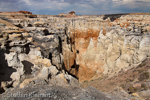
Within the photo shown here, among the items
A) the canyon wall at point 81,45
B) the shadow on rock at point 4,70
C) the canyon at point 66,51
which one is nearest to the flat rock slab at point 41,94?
the canyon at point 66,51

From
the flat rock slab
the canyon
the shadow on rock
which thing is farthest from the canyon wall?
the flat rock slab

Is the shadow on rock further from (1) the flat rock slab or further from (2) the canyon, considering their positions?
(1) the flat rock slab

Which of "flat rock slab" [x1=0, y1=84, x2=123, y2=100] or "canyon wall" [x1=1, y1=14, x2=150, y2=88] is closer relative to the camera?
"flat rock slab" [x1=0, y1=84, x2=123, y2=100]

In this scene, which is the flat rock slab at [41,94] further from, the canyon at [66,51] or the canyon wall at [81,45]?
the canyon wall at [81,45]

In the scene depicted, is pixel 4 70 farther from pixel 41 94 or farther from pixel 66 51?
pixel 66 51

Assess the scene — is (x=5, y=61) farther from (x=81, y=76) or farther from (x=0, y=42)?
(x=81, y=76)

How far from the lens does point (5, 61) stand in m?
7.08

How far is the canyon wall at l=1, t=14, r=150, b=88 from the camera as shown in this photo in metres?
8.44

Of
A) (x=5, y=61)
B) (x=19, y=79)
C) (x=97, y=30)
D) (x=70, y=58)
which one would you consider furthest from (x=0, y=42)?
(x=97, y=30)

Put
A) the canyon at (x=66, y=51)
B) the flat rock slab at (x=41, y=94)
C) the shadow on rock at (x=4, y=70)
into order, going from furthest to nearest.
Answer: the canyon at (x=66, y=51) → the shadow on rock at (x=4, y=70) → the flat rock slab at (x=41, y=94)

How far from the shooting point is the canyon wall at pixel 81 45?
844cm

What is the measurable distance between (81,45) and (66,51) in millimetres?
3966

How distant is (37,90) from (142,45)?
38.0 feet

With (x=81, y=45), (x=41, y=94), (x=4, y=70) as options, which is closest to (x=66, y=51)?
(x=81, y=45)
